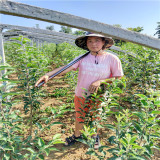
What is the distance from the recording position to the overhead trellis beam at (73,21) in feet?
3.64

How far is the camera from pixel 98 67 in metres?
1.79

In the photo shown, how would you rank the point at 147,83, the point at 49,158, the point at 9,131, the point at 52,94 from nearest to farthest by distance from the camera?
the point at 9,131 < the point at 49,158 < the point at 147,83 < the point at 52,94

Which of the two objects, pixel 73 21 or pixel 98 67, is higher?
pixel 73 21

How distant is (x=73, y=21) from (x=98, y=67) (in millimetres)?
811

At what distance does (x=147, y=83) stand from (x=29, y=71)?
7.46ft

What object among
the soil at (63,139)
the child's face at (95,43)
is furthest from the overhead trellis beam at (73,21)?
the soil at (63,139)

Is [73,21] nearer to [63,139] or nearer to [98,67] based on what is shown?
[98,67]

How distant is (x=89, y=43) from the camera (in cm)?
180

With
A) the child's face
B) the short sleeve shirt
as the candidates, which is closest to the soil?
the short sleeve shirt

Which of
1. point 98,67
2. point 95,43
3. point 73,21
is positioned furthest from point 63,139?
point 73,21

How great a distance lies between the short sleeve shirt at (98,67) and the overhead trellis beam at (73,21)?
0.66m

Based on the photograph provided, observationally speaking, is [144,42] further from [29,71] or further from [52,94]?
[52,94]

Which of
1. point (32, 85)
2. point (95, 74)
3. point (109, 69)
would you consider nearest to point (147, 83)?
point (109, 69)

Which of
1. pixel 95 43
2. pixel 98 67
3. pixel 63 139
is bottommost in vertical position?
pixel 63 139
